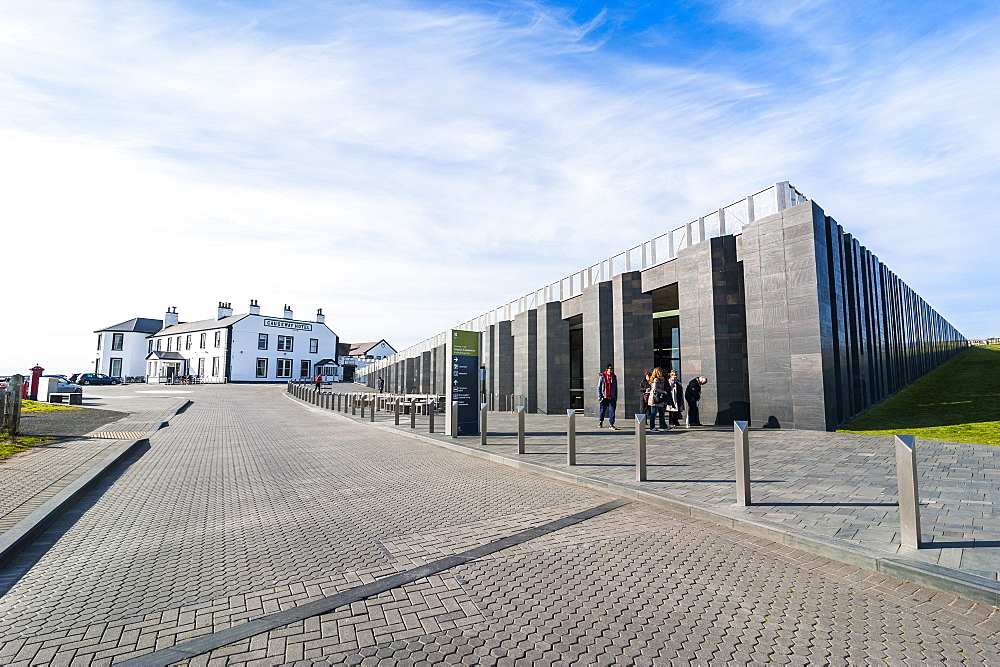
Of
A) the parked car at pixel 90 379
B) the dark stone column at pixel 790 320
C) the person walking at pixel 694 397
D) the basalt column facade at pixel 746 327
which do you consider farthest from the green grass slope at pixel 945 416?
the parked car at pixel 90 379

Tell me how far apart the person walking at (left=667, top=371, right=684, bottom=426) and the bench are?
2893cm

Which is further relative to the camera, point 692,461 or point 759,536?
point 692,461

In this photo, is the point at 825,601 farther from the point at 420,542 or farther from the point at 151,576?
the point at 151,576

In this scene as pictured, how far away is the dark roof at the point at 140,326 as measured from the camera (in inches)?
2785

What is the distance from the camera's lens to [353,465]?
9859 millimetres

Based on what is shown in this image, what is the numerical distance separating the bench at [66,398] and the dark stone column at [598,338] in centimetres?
2587

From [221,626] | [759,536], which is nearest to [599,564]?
[759,536]

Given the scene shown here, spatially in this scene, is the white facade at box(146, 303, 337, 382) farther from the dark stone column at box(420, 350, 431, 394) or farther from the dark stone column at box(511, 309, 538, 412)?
the dark stone column at box(511, 309, 538, 412)

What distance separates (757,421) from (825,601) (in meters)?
12.3

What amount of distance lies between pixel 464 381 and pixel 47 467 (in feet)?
30.4

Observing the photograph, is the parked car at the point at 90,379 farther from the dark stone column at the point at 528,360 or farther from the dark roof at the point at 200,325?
the dark stone column at the point at 528,360

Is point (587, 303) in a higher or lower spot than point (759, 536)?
higher

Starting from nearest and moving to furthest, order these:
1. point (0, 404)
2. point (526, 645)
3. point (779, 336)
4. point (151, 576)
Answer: point (526, 645) → point (151, 576) → point (0, 404) → point (779, 336)

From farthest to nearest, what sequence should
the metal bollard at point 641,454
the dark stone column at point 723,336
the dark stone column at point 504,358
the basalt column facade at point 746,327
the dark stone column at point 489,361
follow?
the dark stone column at point 489,361 < the dark stone column at point 504,358 < the dark stone column at point 723,336 < the basalt column facade at point 746,327 < the metal bollard at point 641,454
